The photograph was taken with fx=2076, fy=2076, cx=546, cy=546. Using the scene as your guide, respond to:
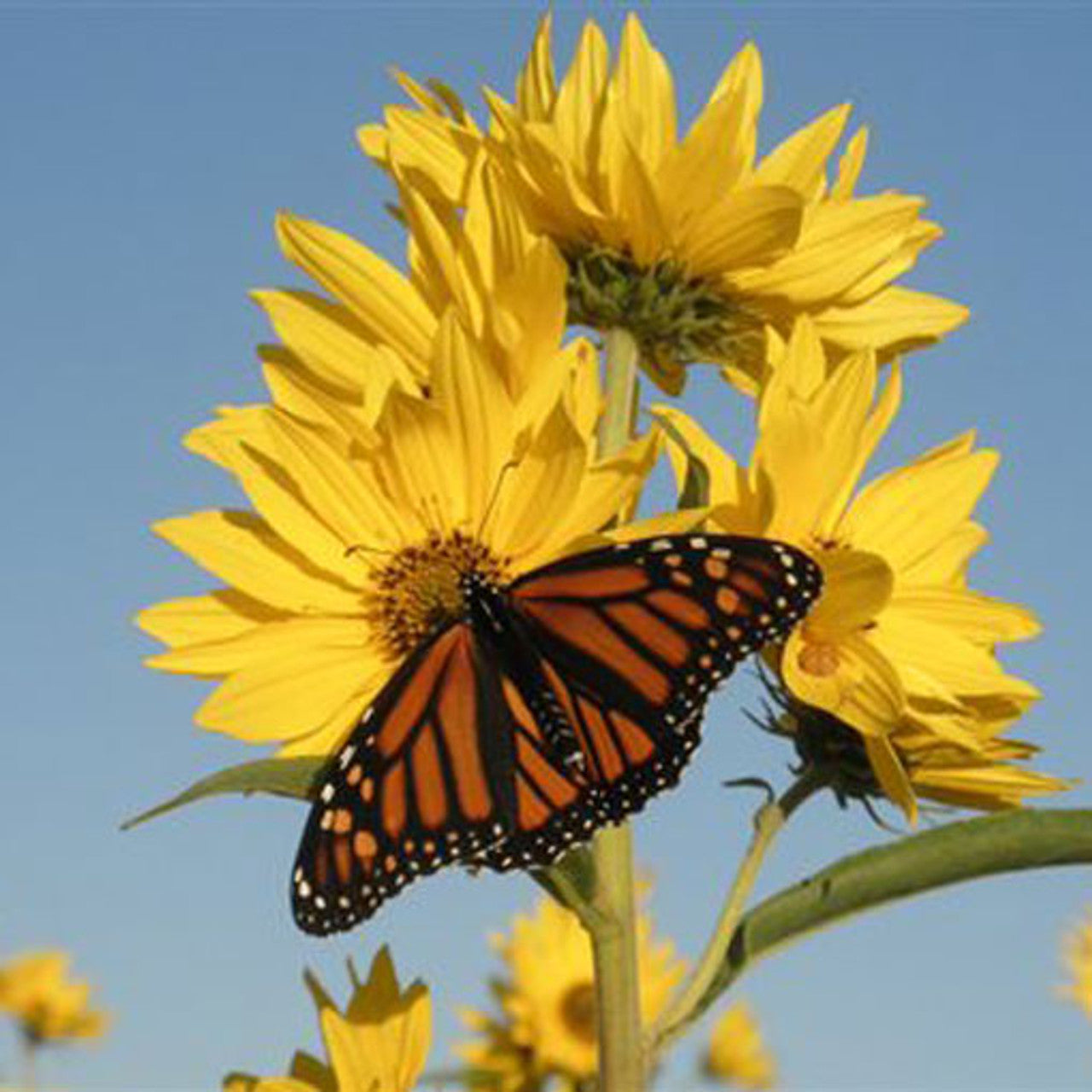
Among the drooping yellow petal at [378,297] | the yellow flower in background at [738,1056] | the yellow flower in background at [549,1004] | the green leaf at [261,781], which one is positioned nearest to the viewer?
the green leaf at [261,781]

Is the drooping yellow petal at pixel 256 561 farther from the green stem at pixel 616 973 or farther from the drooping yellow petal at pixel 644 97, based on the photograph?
the drooping yellow petal at pixel 644 97

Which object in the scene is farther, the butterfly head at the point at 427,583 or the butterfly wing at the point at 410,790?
the butterfly head at the point at 427,583

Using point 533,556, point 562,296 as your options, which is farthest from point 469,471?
point 562,296

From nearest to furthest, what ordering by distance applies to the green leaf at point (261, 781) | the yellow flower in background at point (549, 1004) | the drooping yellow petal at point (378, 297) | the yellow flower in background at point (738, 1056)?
the green leaf at point (261, 781) < the drooping yellow petal at point (378, 297) < the yellow flower in background at point (549, 1004) < the yellow flower in background at point (738, 1056)

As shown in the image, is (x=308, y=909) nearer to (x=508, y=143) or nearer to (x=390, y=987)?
(x=390, y=987)

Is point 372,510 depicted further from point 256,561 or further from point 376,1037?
point 376,1037

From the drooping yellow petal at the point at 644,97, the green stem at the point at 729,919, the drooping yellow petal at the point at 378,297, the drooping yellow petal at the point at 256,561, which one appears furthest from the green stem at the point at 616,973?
the drooping yellow petal at the point at 644,97

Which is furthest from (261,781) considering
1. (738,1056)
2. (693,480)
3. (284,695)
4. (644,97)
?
(738,1056)
